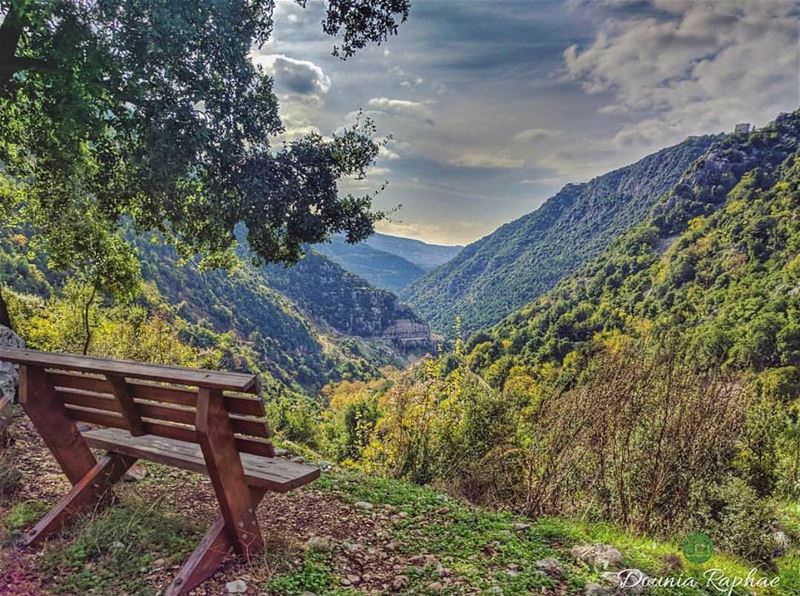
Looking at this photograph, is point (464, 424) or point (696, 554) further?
point (464, 424)

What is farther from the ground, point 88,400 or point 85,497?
point 88,400

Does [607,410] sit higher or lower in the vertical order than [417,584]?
higher

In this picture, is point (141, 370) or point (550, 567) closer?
point (141, 370)

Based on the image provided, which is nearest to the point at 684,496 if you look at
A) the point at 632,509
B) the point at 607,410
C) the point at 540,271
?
the point at 632,509

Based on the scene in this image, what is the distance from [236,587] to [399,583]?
94cm

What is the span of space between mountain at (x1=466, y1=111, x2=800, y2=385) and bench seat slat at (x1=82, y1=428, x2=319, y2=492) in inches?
893

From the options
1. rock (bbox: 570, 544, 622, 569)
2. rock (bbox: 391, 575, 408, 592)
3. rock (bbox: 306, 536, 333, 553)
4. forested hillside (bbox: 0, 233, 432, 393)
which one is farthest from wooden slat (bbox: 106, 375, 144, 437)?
forested hillside (bbox: 0, 233, 432, 393)

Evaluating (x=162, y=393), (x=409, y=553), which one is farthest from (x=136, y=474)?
(x=409, y=553)

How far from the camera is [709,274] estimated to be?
168 ft

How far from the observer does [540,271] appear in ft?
396

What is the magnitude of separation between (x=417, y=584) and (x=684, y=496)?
122 inches

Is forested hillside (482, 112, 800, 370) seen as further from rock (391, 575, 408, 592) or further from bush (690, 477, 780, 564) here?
rock (391, 575, 408, 592)

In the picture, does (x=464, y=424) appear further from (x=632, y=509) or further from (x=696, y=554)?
(x=696, y=554)

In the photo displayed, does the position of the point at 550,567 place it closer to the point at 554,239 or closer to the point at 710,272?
the point at 710,272
